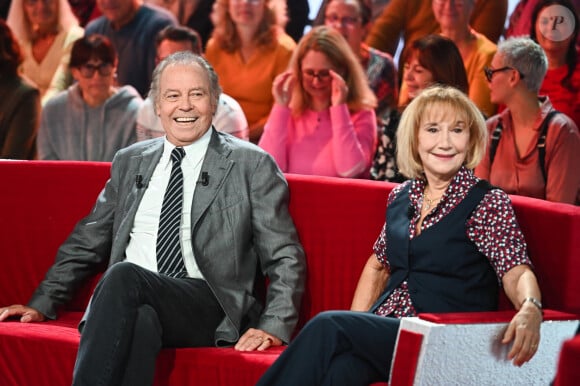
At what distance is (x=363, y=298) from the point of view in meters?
3.31

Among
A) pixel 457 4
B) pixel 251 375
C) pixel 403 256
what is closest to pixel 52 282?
pixel 251 375

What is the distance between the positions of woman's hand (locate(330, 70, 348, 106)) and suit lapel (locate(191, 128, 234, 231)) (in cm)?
125

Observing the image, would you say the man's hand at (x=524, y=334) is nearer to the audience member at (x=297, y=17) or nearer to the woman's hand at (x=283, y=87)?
the woman's hand at (x=283, y=87)

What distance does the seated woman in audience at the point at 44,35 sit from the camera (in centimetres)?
592

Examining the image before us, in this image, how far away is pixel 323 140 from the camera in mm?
4730

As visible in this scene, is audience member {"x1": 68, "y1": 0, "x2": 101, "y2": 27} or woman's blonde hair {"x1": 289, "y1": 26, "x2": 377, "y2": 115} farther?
audience member {"x1": 68, "y1": 0, "x2": 101, "y2": 27}

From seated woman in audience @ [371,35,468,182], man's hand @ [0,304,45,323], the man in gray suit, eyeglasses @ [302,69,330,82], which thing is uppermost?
seated woman in audience @ [371,35,468,182]

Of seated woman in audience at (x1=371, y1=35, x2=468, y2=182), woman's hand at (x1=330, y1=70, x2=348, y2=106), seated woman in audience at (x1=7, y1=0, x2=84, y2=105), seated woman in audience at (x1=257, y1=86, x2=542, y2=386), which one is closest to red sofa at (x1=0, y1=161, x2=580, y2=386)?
seated woman in audience at (x1=257, y1=86, x2=542, y2=386)

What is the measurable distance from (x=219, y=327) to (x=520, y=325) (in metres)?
0.99

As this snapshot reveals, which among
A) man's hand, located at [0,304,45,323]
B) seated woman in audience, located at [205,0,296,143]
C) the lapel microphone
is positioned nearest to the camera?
the lapel microphone

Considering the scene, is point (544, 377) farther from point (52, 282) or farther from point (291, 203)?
point (52, 282)

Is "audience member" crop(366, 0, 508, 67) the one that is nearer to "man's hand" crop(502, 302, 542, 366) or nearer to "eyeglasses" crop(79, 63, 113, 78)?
"eyeglasses" crop(79, 63, 113, 78)

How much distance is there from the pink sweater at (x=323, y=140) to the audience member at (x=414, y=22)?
39 centimetres

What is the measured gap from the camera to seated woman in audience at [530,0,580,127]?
448 centimetres
